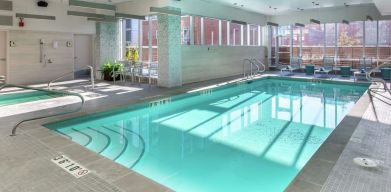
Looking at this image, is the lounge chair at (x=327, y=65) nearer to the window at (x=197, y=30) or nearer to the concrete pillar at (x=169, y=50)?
the window at (x=197, y=30)

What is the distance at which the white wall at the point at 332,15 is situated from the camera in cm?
1183

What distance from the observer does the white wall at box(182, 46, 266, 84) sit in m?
10.3

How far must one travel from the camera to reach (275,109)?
719cm

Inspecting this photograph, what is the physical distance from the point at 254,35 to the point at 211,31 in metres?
4.01

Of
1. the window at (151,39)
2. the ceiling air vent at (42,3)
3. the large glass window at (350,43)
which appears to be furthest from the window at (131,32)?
the large glass window at (350,43)

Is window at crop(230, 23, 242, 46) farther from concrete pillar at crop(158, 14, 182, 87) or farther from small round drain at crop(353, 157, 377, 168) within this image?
small round drain at crop(353, 157, 377, 168)

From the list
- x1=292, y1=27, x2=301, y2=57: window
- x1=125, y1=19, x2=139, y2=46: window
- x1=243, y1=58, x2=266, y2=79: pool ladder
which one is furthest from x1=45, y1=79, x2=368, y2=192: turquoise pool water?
x1=292, y1=27, x2=301, y2=57: window

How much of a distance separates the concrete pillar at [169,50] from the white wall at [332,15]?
692cm

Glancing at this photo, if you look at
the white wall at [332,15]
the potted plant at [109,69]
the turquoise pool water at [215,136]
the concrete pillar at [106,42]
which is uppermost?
the white wall at [332,15]

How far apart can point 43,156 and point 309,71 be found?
12036 millimetres

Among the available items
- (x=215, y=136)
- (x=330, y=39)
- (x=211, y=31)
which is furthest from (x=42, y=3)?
(x=330, y=39)

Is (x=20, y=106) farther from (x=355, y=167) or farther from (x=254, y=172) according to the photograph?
(x=355, y=167)

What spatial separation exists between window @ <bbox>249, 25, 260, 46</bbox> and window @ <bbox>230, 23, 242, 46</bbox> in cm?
114

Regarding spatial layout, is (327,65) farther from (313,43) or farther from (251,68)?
(251,68)
